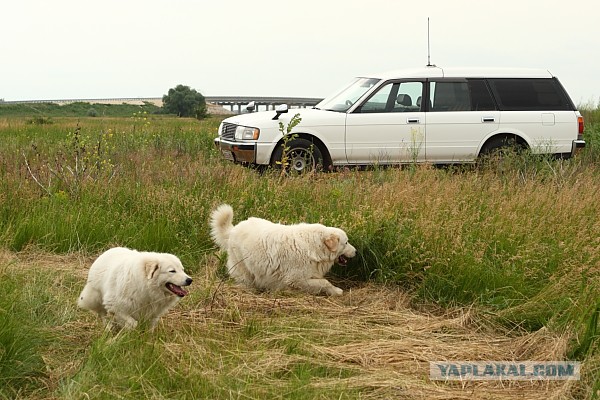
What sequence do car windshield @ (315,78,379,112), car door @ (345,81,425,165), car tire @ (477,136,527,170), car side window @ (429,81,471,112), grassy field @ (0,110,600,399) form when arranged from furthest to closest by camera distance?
car side window @ (429,81,471,112), car windshield @ (315,78,379,112), car door @ (345,81,425,165), car tire @ (477,136,527,170), grassy field @ (0,110,600,399)

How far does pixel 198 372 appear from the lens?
4.45m

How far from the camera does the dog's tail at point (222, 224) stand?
6820 mm

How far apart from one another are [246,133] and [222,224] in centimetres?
570

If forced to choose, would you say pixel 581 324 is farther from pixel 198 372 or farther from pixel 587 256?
pixel 198 372

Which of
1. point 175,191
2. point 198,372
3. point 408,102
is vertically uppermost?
point 408,102

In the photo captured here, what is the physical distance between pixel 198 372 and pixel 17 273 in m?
2.62

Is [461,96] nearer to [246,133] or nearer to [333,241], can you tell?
[246,133]

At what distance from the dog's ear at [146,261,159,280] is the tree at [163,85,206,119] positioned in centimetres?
3545

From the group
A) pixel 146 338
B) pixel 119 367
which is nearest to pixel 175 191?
pixel 146 338

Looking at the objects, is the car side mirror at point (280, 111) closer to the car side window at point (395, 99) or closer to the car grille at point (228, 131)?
the car grille at point (228, 131)

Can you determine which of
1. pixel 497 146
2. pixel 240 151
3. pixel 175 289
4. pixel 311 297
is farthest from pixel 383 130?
pixel 175 289

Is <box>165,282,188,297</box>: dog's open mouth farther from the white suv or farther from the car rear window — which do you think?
the car rear window

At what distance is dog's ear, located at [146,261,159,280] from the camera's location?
5066mm

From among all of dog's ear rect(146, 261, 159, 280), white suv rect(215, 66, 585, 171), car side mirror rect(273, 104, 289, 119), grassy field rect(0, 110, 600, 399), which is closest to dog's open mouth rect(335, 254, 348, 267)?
grassy field rect(0, 110, 600, 399)
